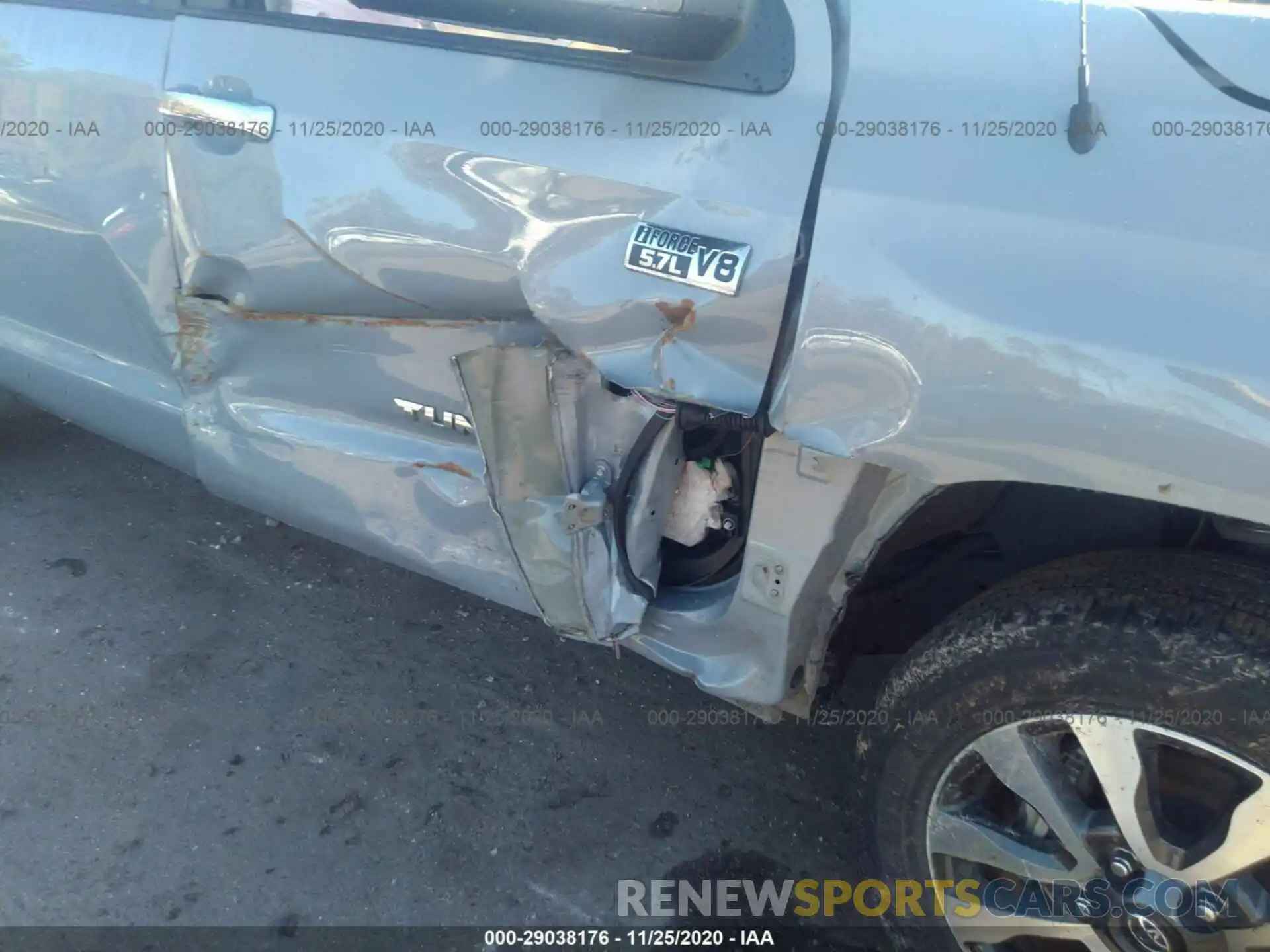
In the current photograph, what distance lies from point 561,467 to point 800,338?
2.06 ft

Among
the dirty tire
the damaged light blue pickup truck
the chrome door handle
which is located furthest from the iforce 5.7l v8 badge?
the chrome door handle

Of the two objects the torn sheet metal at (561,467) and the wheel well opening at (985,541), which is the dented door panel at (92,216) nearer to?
the torn sheet metal at (561,467)

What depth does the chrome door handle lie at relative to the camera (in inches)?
75.6

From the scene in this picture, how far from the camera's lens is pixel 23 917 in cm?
207

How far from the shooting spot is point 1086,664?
1505 millimetres

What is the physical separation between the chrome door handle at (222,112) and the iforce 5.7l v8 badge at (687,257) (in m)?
0.82

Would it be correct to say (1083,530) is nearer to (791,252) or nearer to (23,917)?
(791,252)

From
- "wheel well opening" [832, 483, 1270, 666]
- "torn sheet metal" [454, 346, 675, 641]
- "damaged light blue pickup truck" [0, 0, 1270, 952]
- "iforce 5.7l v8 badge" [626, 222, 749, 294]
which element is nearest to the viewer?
"damaged light blue pickup truck" [0, 0, 1270, 952]

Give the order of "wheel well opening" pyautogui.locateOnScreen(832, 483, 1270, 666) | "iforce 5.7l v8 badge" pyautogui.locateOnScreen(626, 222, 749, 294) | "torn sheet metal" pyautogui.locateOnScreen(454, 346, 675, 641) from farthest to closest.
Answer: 1. "torn sheet metal" pyautogui.locateOnScreen(454, 346, 675, 641)
2. "wheel well opening" pyautogui.locateOnScreen(832, 483, 1270, 666)
3. "iforce 5.7l v8 badge" pyautogui.locateOnScreen(626, 222, 749, 294)

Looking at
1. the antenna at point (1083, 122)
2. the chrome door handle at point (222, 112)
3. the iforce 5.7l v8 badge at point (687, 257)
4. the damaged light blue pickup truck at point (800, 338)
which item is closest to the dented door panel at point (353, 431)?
the damaged light blue pickup truck at point (800, 338)

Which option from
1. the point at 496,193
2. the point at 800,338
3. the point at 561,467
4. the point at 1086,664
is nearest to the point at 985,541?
the point at 1086,664

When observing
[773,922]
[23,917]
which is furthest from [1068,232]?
[23,917]

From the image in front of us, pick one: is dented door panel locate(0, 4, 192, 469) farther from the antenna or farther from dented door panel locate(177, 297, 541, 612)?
the antenna

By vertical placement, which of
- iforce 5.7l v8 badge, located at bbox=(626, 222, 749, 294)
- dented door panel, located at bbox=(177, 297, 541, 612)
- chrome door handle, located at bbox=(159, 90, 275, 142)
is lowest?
dented door panel, located at bbox=(177, 297, 541, 612)
